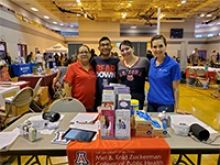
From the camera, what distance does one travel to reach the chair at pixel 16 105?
313 cm

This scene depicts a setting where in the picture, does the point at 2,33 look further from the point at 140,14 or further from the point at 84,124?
the point at 140,14

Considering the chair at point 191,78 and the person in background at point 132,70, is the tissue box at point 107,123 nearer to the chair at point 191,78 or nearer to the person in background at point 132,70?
the person in background at point 132,70

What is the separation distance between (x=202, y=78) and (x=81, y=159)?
8.37 metres

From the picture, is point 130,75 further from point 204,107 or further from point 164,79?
point 204,107

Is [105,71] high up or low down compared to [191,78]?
up

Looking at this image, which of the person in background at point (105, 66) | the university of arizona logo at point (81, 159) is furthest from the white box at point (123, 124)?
the person in background at point (105, 66)

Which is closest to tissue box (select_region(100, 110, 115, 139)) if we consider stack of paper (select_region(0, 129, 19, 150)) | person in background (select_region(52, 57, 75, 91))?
stack of paper (select_region(0, 129, 19, 150))

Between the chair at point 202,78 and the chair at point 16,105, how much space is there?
7.50 m

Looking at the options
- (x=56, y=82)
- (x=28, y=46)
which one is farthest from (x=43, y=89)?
(x=28, y=46)

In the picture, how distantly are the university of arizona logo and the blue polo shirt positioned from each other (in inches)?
44.0

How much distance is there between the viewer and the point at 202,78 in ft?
27.4

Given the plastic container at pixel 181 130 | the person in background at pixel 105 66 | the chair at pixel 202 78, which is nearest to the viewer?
the plastic container at pixel 181 130

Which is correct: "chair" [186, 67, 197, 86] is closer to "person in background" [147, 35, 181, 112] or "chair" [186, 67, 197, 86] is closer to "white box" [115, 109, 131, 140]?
"person in background" [147, 35, 181, 112]

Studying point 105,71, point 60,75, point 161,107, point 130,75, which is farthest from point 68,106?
point 60,75
